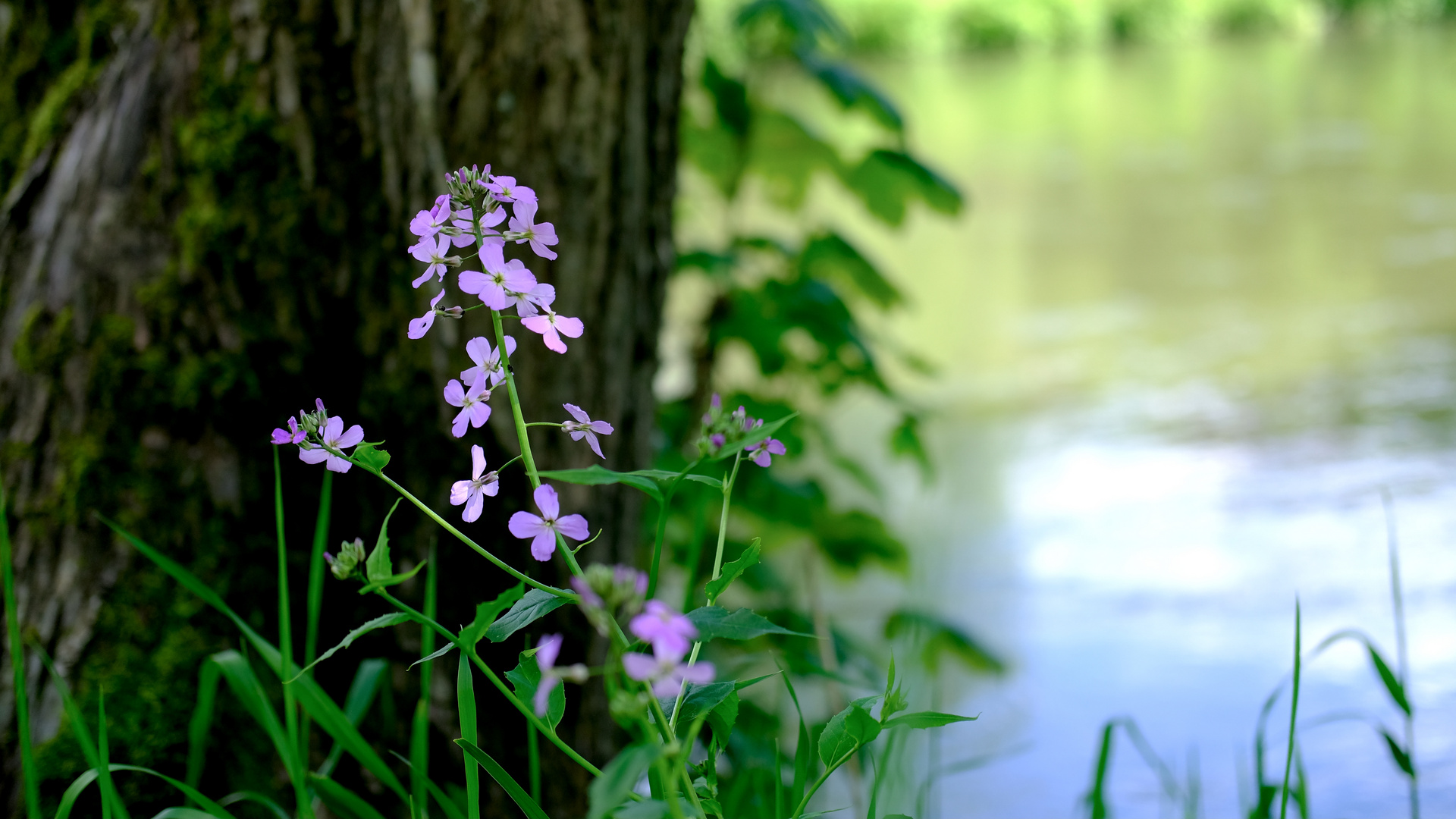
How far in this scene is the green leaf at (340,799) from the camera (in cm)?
78

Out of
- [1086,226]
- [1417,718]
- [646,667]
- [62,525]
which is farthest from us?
[1086,226]

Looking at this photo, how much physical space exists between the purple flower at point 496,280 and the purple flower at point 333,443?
90 mm

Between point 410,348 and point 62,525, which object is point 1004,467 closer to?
point 410,348

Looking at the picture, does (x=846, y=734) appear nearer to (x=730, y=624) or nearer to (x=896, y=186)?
(x=730, y=624)

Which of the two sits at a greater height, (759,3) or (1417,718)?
(759,3)

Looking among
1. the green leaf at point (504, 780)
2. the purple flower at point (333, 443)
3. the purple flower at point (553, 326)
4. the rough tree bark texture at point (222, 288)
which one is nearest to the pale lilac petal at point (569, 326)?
the purple flower at point (553, 326)

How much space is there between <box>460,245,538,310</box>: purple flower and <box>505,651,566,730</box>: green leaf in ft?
0.59

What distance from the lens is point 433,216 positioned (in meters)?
0.54

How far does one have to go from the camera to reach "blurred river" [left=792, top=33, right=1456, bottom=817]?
1.67 meters

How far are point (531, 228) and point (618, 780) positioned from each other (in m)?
0.27

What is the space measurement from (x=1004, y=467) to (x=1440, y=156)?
10.5 ft

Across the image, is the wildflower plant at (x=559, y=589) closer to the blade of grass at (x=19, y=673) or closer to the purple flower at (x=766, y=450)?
the purple flower at (x=766, y=450)

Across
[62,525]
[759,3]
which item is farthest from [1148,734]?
[62,525]

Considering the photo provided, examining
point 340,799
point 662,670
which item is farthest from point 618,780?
point 340,799
